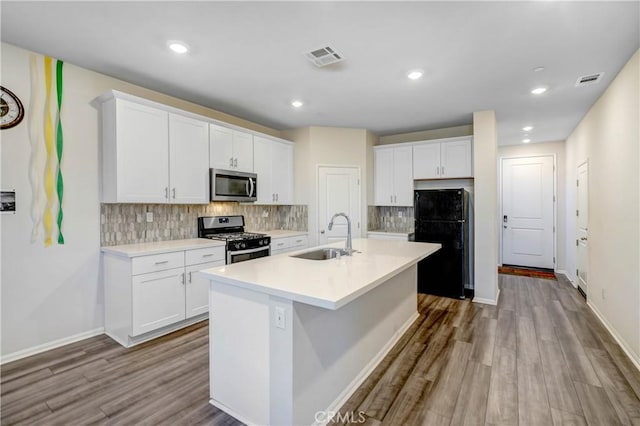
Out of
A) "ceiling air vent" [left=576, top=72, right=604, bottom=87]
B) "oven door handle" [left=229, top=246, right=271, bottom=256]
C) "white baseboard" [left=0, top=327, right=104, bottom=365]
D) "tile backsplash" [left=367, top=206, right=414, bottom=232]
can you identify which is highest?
"ceiling air vent" [left=576, top=72, right=604, bottom=87]

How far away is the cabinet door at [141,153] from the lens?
2.91 meters

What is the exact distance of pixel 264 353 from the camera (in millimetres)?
1731

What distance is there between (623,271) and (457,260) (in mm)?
1741

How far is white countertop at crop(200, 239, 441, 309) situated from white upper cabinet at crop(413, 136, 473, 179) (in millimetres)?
2437

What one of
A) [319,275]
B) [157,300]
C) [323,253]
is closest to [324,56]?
[323,253]

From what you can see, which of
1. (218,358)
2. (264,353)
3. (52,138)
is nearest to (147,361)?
(218,358)

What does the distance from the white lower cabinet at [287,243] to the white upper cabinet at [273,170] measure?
641 mm

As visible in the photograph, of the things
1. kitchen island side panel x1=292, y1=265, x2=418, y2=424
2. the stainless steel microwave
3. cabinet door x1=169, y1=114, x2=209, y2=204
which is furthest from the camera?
the stainless steel microwave

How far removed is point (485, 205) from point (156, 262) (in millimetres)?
4001

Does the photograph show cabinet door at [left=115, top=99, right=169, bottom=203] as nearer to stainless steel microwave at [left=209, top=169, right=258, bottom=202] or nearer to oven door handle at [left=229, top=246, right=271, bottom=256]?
stainless steel microwave at [left=209, top=169, right=258, bottom=202]

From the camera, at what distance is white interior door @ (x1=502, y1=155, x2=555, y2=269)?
19.8 feet

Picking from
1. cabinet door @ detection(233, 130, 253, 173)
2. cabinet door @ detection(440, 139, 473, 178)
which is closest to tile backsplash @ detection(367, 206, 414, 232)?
cabinet door @ detection(440, 139, 473, 178)

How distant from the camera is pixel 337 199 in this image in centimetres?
507

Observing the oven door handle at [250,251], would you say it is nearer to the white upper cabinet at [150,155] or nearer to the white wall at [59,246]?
the white upper cabinet at [150,155]
